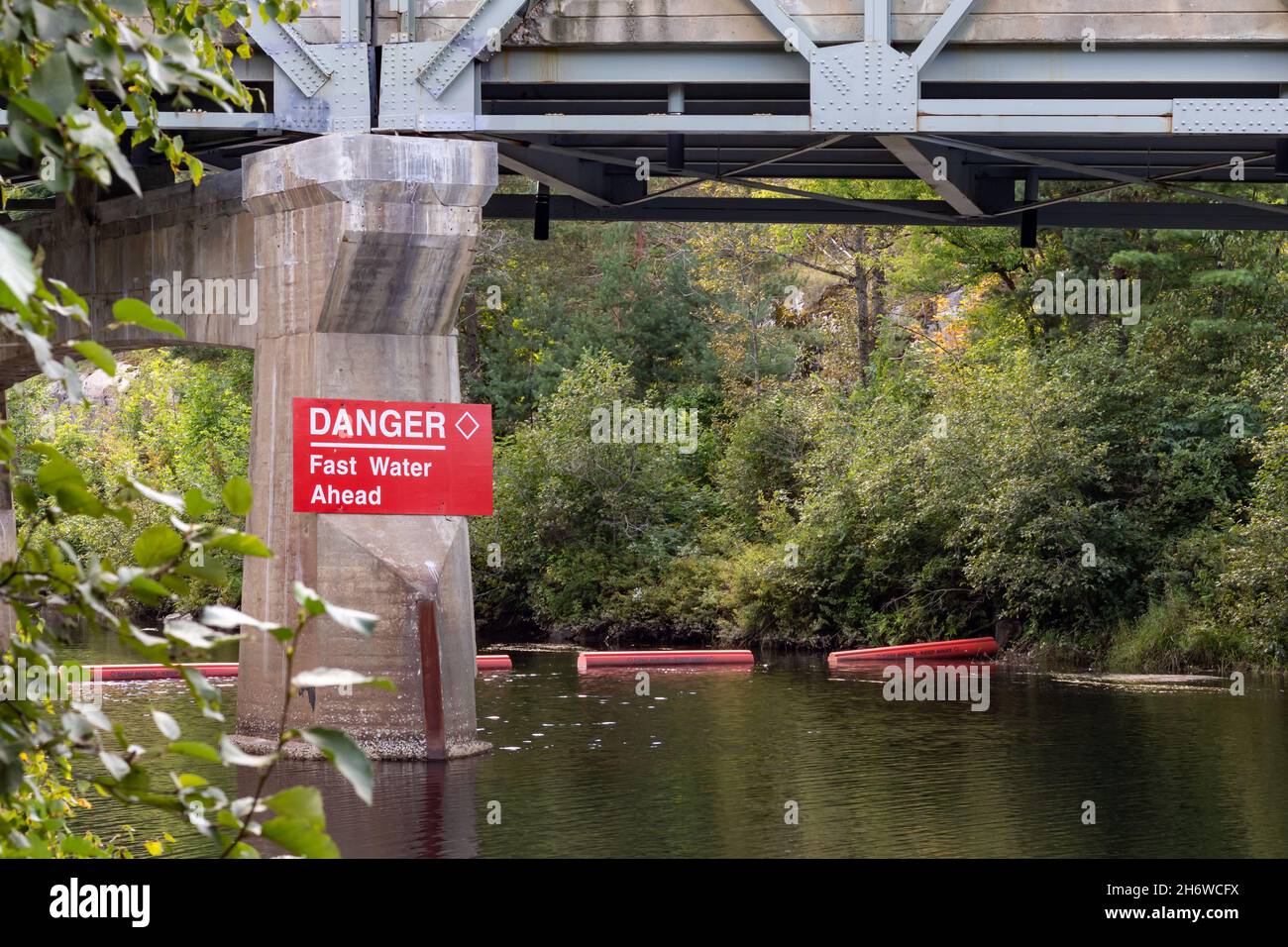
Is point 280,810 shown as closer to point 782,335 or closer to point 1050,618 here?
point 1050,618

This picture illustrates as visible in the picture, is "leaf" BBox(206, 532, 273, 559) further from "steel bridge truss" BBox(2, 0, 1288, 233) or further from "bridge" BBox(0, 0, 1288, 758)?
"steel bridge truss" BBox(2, 0, 1288, 233)

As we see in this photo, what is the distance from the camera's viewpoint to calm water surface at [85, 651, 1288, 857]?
1447 cm

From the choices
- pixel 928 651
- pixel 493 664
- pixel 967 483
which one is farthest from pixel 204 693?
pixel 967 483

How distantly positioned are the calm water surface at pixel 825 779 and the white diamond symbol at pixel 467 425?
3.40 m

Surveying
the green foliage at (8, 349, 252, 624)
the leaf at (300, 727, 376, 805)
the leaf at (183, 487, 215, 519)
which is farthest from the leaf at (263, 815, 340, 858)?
the green foliage at (8, 349, 252, 624)

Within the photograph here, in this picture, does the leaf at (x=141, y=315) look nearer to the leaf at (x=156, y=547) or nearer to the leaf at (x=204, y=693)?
the leaf at (x=156, y=547)

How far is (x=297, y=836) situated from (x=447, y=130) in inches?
586

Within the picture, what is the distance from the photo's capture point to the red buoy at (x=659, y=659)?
104ft

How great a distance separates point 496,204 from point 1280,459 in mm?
A: 13529

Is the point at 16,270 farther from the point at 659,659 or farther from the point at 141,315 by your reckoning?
the point at 659,659

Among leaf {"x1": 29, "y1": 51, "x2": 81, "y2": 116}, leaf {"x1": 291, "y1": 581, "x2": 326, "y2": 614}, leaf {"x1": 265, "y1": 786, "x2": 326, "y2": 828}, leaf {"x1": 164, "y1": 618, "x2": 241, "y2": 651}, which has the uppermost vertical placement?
leaf {"x1": 29, "y1": 51, "x2": 81, "y2": 116}

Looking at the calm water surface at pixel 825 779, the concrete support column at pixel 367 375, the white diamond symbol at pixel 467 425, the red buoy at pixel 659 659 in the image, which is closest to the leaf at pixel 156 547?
the calm water surface at pixel 825 779

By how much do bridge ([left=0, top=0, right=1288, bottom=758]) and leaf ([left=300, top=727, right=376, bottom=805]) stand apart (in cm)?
1307

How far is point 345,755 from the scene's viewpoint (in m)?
2.41
